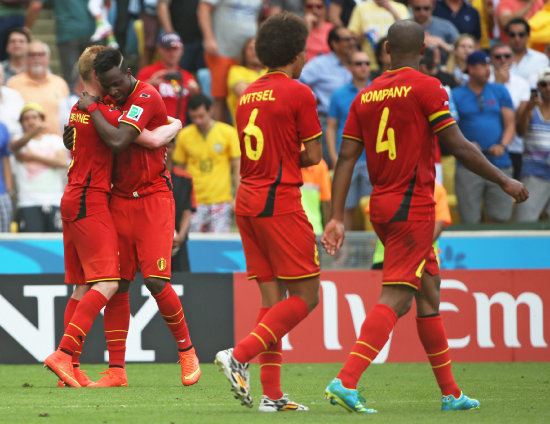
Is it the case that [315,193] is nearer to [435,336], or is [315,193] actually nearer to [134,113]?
[134,113]

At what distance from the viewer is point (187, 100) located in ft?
43.2

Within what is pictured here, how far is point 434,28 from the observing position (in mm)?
14797

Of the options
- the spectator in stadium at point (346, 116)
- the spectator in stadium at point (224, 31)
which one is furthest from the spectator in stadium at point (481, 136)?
the spectator in stadium at point (224, 31)

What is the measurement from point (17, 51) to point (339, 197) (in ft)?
27.6

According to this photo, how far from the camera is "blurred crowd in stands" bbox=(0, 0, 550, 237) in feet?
40.1

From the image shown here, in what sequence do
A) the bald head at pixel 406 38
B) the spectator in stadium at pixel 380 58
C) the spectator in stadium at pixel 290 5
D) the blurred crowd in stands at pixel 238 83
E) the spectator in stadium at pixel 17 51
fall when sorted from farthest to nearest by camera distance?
the spectator in stadium at pixel 290 5, the spectator in stadium at pixel 17 51, the spectator in stadium at pixel 380 58, the blurred crowd in stands at pixel 238 83, the bald head at pixel 406 38

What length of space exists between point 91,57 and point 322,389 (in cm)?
296

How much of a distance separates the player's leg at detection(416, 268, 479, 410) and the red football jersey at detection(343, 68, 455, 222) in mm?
417

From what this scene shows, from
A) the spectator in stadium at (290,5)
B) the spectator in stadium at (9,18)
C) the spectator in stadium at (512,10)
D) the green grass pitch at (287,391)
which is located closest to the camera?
the green grass pitch at (287,391)

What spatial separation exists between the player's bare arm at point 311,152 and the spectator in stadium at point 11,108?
6.94 meters

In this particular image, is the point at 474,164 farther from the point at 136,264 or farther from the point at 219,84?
the point at 219,84

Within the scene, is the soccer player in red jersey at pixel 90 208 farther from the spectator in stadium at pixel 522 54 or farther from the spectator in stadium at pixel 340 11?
the spectator in stadium at pixel 340 11

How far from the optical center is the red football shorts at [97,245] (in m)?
7.56

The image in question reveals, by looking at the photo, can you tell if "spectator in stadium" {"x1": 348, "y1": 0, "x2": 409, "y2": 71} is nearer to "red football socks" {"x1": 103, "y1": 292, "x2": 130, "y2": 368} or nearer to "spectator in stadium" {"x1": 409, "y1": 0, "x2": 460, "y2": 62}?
"spectator in stadium" {"x1": 409, "y1": 0, "x2": 460, "y2": 62}
